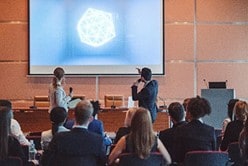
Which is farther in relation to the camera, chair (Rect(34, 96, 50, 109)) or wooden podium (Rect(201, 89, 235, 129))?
chair (Rect(34, 96, 50, 109))

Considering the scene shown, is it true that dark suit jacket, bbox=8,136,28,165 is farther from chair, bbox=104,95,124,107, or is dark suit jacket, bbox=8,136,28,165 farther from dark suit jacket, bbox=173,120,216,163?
chair, bbox=104,95,124,107

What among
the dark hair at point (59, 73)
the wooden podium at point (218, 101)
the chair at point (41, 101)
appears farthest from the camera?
the chair at point (41, 101)

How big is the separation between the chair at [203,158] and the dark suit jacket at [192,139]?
256 millimetres

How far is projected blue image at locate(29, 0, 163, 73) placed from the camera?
9.51 metres

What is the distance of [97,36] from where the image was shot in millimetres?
9578

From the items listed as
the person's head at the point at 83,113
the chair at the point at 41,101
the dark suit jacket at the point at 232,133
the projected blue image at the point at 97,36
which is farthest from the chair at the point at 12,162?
the projected blue image at the point at 97,36

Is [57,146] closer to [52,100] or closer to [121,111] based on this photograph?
[52,100]

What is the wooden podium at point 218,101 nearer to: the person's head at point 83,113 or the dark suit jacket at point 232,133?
the dark suit jacket at point 232,133

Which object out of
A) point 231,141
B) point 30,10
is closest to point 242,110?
point 231,141

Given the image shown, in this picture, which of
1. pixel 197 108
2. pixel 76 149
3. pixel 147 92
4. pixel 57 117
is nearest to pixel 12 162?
pixel 76 149

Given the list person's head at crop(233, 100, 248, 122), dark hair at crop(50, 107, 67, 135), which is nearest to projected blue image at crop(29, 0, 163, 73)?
person's head at crop(233, 100, 248, 122)

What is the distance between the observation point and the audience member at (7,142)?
397 centimetres

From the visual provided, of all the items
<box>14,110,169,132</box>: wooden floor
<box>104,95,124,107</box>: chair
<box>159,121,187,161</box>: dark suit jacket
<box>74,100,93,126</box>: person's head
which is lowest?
<box>14,110,169,132</box>: wooden floor

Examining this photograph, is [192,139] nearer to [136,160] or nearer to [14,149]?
[136,160]
